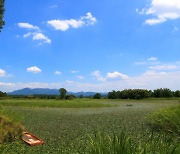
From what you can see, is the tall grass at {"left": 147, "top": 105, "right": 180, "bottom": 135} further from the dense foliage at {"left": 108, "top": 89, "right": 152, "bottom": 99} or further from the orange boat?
the dense foliage at {"left": 108, "top": 89, "right": 152, "bottom": 99}

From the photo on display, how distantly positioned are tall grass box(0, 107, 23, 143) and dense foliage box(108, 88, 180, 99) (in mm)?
33731

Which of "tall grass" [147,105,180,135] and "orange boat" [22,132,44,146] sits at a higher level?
"tall grass" [147,105,180,135]

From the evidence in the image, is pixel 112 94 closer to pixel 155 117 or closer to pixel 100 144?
pixel 155 117

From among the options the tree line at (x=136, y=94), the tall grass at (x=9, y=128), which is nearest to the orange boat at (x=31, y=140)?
the tall grass at (x=9, y=128)

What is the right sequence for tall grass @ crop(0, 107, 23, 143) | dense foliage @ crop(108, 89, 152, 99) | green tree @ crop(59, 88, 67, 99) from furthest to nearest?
green tree @ crop(59, 88, 67, 99) < dense foliage @ crop(108, 89, 152, 99) < tall grass @ crop(0, 107, 23, 143)

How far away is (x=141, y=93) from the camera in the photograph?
44.1 m

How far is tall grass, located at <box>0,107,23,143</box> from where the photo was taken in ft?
33.7

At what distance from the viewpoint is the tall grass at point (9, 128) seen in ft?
33.7

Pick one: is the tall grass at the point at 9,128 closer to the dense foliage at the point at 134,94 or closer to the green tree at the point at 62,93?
the green tree at the point at 62,93

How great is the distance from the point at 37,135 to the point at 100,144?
709cm

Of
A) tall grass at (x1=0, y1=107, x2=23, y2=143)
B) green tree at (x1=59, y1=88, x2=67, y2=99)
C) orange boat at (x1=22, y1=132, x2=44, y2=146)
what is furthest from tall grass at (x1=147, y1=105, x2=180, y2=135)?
green tree at (x1=59, y1=88, x2=67, y2=99)

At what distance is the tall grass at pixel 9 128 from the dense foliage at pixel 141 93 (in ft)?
111

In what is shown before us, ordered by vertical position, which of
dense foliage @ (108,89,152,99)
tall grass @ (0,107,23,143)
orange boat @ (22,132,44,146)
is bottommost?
orange boat @ (22,132,44,146)

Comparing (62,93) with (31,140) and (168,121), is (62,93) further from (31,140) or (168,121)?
(168,121)
